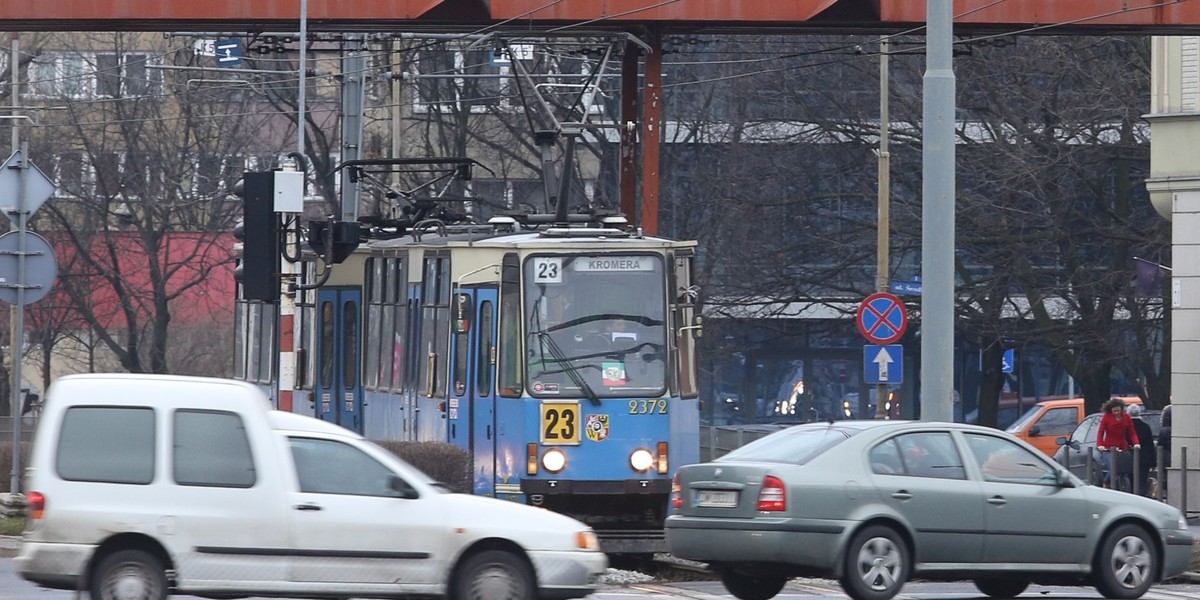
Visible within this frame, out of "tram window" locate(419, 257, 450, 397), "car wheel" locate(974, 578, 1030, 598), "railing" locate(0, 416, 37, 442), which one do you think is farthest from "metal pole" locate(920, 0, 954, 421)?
"railing" locate(0, 416, 37, 442)

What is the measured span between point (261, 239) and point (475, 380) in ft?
7.93

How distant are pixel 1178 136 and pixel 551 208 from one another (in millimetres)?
10152

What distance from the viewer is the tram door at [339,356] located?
22484 millimetres

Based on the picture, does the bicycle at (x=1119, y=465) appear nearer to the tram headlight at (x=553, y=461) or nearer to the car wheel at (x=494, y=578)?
the tram headlight at (x=553, y=461)

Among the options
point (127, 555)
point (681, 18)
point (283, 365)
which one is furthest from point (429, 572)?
point (681, 18)

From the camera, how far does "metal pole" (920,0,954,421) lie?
55.7 ft

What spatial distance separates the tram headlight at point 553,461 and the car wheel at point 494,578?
17.1 feet

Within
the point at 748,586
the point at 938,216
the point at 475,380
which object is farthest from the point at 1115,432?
the point at 748,586

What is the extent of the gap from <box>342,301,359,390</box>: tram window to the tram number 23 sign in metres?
6.43

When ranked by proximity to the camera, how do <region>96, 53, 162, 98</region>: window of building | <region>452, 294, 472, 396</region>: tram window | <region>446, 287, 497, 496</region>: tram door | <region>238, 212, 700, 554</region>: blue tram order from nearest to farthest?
<region>238, 212, 700, 554</region>: blue tram
<region>446, 287, 497, 496</region>: tram door
<region>452, 294, 472, 396</region>: tram window
<region>96, 53, 162, 98</region>: window of building

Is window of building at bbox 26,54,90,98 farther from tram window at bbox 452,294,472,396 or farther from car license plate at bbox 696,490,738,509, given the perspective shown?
car license plate at bbox 696,490,738,509

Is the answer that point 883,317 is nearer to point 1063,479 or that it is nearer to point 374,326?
point 374,326

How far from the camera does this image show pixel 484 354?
18.0 meters

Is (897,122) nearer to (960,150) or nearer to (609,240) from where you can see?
(960,150)
